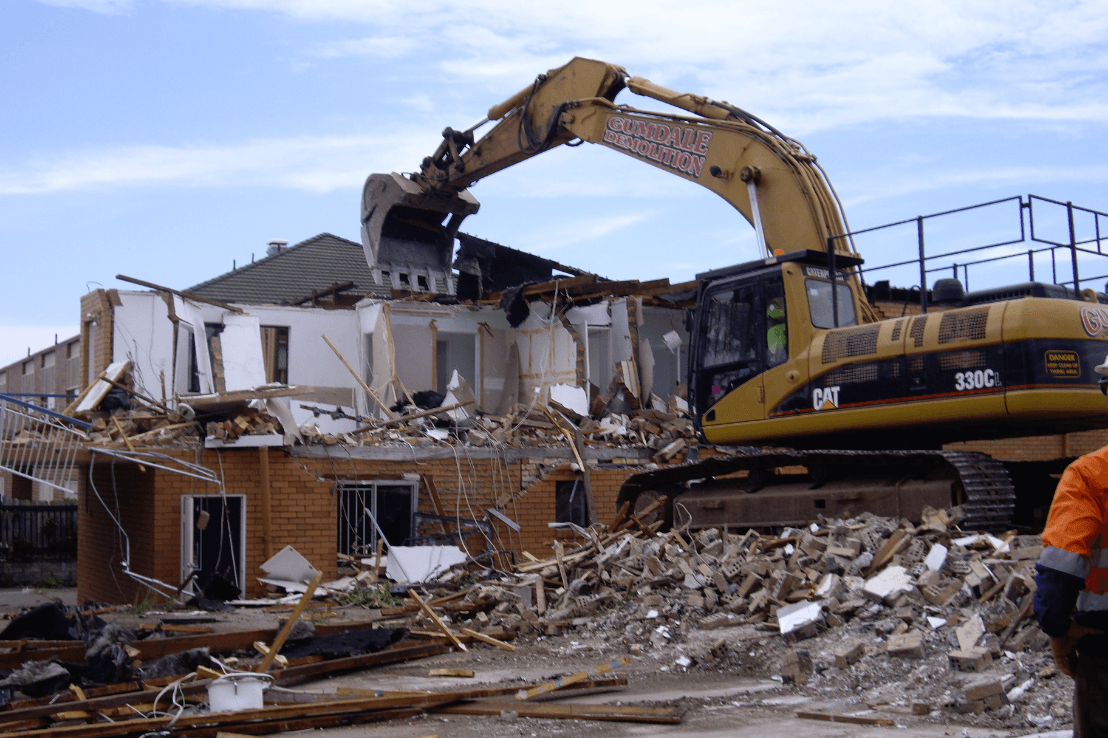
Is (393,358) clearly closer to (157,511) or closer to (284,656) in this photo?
(157,511)

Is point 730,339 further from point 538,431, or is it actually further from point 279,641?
point 538,431

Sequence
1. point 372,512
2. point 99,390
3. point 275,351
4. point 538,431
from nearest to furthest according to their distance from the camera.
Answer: point 99,390
point 372,512
point 538,431
point 275,351

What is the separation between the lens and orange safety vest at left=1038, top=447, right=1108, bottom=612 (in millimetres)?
3713

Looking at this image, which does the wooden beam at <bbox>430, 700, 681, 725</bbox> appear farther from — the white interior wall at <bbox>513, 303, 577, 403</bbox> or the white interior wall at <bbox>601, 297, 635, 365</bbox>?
the white interior wall at <bbox>601, 297, 635, 365</bbox>

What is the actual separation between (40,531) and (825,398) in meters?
16.8

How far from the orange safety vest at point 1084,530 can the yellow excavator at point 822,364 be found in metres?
4.66

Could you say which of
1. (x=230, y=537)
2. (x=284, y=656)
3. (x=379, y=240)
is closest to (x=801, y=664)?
(x=284, y=656)

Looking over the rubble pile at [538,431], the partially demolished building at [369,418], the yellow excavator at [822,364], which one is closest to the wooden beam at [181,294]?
the partially demolished building at [369,418]

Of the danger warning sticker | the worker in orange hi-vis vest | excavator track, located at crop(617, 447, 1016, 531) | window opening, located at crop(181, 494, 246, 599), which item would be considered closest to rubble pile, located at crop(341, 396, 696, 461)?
window opening, located at crop(181, 494, 246, 599)

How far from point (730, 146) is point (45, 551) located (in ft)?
52.2

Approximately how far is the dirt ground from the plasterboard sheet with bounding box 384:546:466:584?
4407mm

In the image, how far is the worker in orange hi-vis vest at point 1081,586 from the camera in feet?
12.2

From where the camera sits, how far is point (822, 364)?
31.3ft

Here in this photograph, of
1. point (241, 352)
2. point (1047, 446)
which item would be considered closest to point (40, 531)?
point (241, 352)
